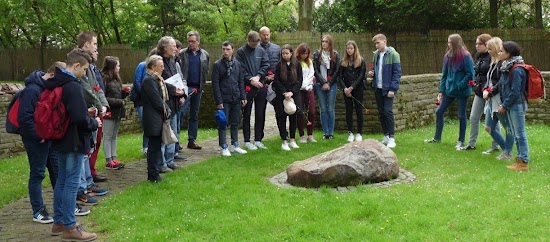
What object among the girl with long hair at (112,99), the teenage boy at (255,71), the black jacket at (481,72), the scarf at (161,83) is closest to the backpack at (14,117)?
the scarf at (161,83)

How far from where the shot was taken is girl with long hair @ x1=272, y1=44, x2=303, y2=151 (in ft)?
34.4

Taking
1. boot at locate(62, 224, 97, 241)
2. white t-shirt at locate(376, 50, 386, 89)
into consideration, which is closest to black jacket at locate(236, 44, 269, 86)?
white t-shirt at locate(376, 50, 386, 89)

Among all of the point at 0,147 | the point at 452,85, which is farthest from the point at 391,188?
the point at 0,147

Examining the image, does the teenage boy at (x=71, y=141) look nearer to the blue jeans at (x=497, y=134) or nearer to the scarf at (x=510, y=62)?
the scarf at (x=510, y=62)

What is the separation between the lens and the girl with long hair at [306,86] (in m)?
11.0

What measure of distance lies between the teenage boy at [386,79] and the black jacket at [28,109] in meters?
5.92

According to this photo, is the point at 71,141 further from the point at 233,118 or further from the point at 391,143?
the point at 391,143

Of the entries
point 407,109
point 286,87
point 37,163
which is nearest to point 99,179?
point 37,163

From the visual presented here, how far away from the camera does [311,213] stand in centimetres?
648

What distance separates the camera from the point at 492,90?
347 inches

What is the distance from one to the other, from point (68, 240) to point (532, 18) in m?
22.5

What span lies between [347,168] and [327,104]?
411 cm

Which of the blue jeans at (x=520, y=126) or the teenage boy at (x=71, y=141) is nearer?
the teenage boy at (x=71, y=141)

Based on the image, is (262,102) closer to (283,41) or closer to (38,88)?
(38,88)
